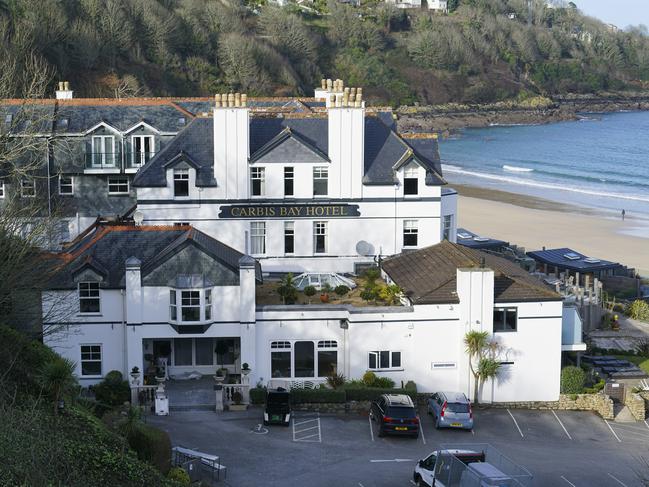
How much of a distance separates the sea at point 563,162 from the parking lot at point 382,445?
57.8 metres

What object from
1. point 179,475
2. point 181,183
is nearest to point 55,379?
point 179,475

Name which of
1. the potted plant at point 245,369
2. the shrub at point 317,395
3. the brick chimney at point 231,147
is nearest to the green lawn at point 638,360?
the shrub at point 317,395

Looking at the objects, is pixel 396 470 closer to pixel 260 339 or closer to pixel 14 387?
pixel 260 339

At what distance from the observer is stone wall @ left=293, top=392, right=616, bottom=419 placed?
37531 millimetres

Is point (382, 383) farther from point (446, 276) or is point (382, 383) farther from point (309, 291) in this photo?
point (309, 291)

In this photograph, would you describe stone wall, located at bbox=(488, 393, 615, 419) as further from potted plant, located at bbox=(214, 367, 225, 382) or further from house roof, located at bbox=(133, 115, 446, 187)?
house roof, located at bbox=(133, 115, 446, 187)

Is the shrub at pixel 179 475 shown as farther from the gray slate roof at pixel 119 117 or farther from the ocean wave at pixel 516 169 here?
the ocean wave at pixel 516 169

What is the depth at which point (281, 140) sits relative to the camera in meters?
46.9

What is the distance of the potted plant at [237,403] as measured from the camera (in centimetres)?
3750

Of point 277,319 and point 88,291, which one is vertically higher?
point 88,291

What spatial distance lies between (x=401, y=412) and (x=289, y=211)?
548 inches

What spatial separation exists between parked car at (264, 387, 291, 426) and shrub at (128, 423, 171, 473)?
6384 millimetres

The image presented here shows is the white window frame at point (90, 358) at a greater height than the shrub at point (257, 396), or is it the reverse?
the white window frame at point (90, 358)

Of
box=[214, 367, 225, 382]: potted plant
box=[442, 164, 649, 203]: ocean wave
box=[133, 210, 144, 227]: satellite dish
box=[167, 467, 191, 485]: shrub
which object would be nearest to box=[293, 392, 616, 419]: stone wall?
box=[214, 367, 225, 382]: potted plant
